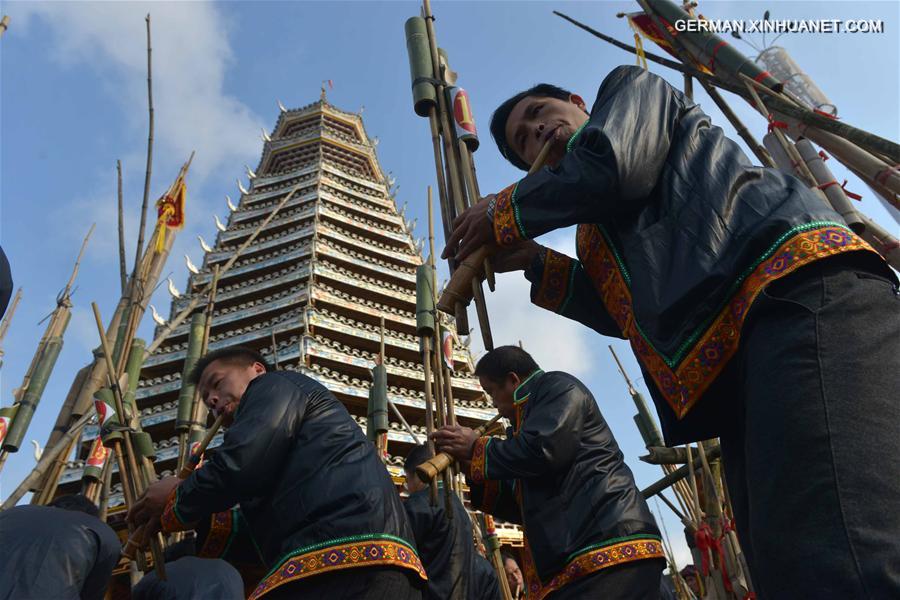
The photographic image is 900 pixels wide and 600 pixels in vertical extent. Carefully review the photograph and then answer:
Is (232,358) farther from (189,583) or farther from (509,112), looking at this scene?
(509,112)

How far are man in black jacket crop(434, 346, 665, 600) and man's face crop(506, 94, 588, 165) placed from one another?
849 mm

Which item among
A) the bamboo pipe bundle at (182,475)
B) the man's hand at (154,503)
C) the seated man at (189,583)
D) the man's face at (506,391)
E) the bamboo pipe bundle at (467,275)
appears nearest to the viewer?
the bamboo pipe bundle at (467,275)

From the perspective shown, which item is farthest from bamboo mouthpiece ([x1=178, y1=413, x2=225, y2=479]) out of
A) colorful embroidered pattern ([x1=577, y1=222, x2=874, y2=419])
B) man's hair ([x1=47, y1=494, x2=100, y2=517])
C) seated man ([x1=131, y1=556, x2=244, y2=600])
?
colorful embroidered pattern ([x1=577, y1=222, x2=874, y2=419])

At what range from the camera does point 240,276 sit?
25.0 meters

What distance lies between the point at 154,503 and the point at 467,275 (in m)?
1.32

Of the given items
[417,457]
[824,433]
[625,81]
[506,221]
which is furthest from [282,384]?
[417,457]

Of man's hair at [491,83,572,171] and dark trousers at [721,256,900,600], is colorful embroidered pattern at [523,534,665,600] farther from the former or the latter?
man's hair at [491,83,572,171]

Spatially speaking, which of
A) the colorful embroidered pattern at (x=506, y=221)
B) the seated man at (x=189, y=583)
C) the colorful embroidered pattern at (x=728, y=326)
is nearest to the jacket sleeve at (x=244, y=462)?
the seated man at (x=189, y=583)

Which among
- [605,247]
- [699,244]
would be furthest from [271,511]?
[699,244]

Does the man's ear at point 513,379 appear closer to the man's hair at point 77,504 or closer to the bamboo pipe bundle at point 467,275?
the bamboo pipe bundle at point 467,275

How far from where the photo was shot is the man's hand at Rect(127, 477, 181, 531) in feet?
7.64

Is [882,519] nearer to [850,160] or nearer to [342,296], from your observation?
[850,160]

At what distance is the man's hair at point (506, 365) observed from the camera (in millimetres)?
2779

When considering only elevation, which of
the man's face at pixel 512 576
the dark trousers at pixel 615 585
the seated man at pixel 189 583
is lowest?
the man's face at pixel 512 576
